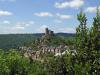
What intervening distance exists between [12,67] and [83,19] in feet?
129

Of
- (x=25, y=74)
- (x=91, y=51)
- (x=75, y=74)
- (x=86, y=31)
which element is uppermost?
(x=86, y=31)

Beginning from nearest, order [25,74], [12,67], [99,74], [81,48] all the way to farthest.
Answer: [99,74], [81,48], [12,67], [25,74]

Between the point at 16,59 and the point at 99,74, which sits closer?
the point at 99,74

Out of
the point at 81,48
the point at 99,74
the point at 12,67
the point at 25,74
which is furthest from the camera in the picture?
the point at 25,74

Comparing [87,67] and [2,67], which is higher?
[87,67]

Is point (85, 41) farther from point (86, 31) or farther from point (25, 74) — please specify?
point (25, 74)

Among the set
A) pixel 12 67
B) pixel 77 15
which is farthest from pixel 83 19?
pixel 12 67

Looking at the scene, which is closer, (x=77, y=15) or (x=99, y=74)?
(x=99, y=74)

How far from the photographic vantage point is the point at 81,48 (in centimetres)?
2198

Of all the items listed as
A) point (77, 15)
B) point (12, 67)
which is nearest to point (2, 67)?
point (12, 67)

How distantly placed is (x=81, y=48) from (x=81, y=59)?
0.82m

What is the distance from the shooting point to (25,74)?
209ft

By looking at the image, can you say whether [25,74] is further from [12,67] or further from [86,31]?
[86,31]

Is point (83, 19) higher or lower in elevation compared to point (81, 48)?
higher
